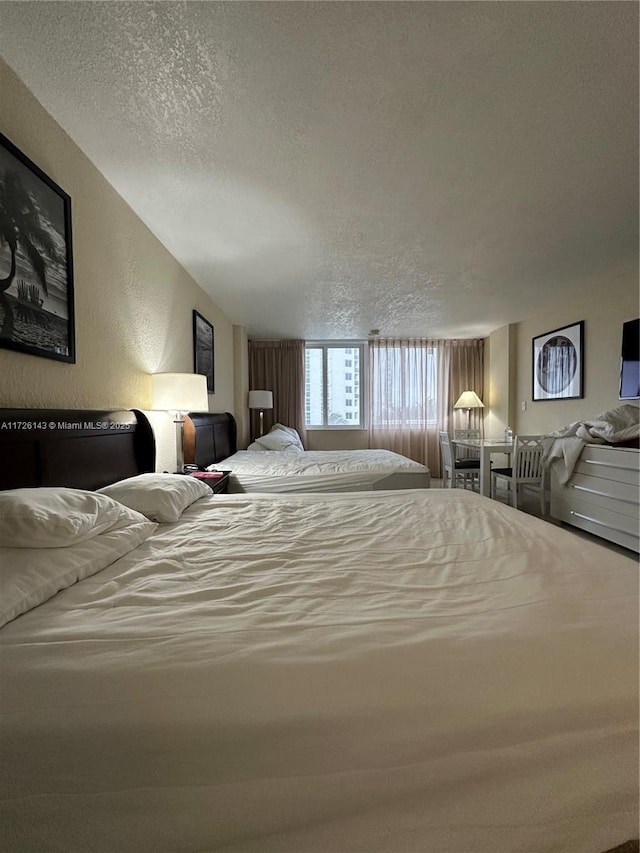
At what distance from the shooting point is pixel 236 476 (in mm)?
3121

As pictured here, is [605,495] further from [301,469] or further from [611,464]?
[301,469]

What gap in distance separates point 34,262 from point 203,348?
7.49 ft

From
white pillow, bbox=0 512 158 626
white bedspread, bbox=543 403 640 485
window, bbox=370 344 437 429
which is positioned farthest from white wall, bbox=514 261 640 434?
white pillow, bbox=0 512 158 626

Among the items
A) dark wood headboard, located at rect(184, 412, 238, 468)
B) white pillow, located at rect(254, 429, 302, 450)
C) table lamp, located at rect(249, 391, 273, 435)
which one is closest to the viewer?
dark wood headboard, located at rect(184, 412, 238, 468)

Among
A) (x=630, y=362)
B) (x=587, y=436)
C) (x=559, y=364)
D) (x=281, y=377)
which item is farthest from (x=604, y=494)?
(x=281, y=377)

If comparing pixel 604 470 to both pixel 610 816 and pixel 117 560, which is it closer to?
pixel 610 816

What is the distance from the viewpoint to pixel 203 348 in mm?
3738

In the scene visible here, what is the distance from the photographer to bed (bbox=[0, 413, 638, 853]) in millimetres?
575

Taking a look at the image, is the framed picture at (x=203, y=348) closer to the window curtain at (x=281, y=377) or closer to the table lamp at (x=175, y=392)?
the table lamp at (x=175, y=392)

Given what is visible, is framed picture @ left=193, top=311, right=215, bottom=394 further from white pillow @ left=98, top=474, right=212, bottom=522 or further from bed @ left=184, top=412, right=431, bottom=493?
white pillow @ left=98, top=474, right=212, bottom=522

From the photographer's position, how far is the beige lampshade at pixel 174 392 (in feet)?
8.09

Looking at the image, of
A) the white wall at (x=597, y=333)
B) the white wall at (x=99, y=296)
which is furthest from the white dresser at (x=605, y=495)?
the white wall at (x=99, y=296)

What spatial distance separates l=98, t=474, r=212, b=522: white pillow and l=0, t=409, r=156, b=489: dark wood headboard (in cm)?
16

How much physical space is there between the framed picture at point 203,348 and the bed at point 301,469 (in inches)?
17.2
